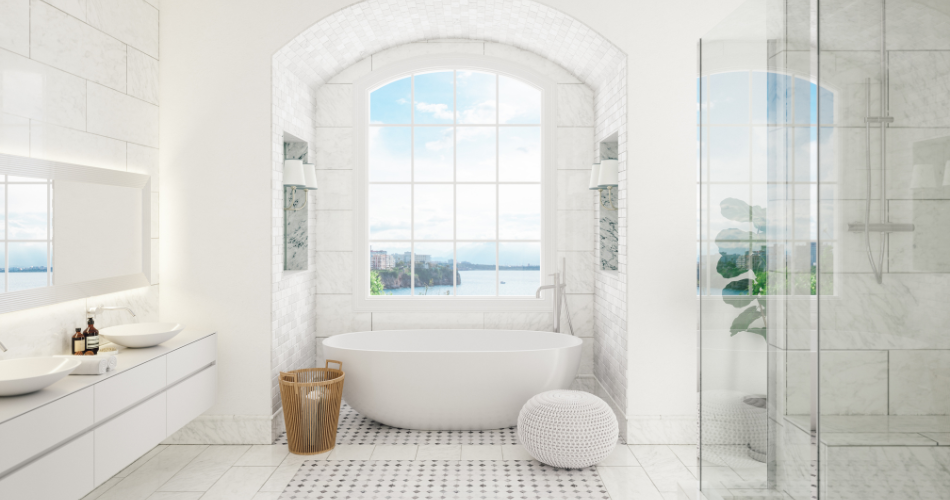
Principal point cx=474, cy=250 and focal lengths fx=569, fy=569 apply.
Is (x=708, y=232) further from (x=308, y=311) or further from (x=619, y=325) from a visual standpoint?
(x=308, y=311)

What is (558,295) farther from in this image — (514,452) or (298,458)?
(298,458)

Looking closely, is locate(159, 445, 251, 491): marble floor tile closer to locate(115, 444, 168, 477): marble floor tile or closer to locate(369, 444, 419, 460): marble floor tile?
locate(115, 444, 168, 477): marble floor tile

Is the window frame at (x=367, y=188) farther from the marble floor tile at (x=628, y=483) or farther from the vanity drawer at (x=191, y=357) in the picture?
the marble floor tile at (x=628, y=483)

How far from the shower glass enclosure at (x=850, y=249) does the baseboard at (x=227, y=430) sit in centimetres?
287

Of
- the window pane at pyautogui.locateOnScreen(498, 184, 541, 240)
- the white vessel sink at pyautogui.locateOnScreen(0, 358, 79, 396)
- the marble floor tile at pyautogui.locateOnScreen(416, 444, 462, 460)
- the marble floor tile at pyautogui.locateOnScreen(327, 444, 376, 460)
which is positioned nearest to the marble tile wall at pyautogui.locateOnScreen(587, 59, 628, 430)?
the window pane at pyautogui.locateOnScreen(498, 184, 541, 240)

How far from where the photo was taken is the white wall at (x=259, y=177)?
3.56 metres

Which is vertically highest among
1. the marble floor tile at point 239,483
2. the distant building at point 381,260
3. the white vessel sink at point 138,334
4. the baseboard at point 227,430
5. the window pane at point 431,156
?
the window pane at point 431,156

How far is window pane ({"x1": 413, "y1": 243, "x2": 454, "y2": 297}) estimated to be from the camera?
15.5 feet

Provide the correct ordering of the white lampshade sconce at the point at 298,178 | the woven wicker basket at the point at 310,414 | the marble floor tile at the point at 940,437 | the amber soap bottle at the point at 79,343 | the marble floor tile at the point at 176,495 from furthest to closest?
→ the white lampshade sconce at the point at 298,178
the woven wicker basket at the point at 310,414
the marble floor tile at the point at 176,495
the amber soap bottle at the point at 79,343
the marble floor tile at the point at 940,437

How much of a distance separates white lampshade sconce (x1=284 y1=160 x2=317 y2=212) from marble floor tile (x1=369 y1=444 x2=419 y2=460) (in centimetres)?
180

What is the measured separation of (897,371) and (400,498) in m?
2.20

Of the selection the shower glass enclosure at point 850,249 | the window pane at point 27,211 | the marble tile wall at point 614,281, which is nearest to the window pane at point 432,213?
the marble tile wall at point 614,281

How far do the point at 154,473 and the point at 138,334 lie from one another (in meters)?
0.84

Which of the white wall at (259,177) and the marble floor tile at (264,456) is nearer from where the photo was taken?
the marble floor tile at (264,456)
